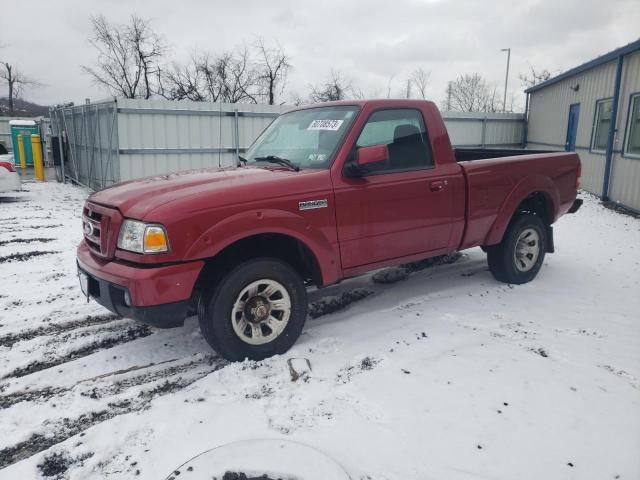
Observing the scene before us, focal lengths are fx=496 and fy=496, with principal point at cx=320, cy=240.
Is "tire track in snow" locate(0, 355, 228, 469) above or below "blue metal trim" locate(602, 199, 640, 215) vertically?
below

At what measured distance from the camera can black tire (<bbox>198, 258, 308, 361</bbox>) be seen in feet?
11.4

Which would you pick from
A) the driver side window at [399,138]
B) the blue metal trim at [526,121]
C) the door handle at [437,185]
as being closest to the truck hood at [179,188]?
the driver side window at [399,138]

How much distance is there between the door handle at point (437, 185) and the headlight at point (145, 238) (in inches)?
96.1

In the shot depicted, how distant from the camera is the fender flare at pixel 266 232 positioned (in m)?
3.35

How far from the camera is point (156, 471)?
2.57 m

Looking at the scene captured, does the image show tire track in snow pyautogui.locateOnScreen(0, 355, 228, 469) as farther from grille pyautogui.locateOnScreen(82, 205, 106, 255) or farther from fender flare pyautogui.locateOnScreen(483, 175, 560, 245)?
fender flare pyautogui.locateOnScreen(483, 175, 560, 245)

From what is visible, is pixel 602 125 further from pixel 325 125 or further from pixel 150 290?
pixel 150 290

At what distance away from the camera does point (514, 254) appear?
551cm

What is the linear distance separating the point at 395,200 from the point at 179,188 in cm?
180

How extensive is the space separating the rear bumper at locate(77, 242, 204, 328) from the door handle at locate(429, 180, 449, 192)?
7.36 ft

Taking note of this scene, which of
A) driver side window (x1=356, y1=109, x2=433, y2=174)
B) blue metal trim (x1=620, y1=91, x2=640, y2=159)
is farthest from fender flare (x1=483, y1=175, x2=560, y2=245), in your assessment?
blue metal trim (x1=620, y1=91, x2=640, y2=159)

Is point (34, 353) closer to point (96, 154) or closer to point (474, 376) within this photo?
point (474, 376)

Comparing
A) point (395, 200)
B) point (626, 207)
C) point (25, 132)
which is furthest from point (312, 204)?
point (25, 132)

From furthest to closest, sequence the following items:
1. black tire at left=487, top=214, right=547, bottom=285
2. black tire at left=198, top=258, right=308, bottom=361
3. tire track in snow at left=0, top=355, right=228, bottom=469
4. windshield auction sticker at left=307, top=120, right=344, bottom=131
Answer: black tire at left=487, top=214, right=547, bottom=285, windshield auction sticker at left=307, top=120, right=344, bottom=131, black tire at left=198, top=258, right=308, bottom=361, tire track in snow at left=0, top=355, right=228, bottom=469
